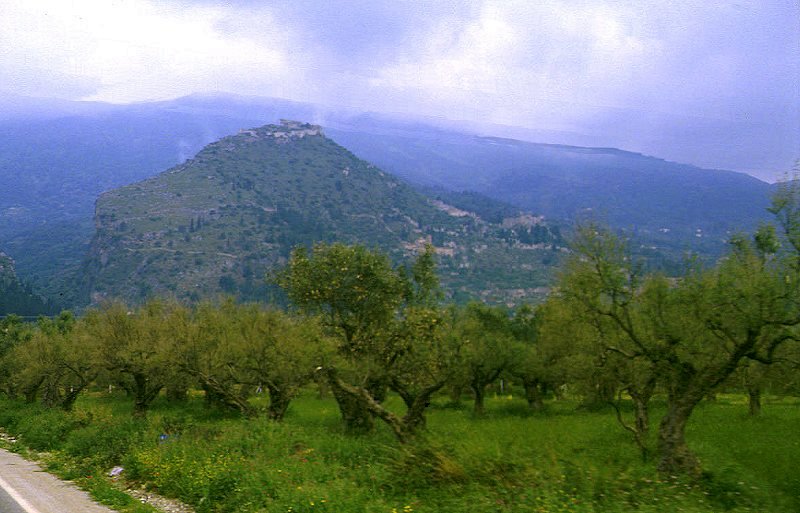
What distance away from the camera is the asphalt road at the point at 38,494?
15813mm

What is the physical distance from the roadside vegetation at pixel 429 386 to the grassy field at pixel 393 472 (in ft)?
0.23

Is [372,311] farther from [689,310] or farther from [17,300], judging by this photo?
[17,300]

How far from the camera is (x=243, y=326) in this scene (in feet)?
136

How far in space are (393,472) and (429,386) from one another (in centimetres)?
1258

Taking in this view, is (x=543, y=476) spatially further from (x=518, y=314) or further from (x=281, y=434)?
(x=518, y=314)

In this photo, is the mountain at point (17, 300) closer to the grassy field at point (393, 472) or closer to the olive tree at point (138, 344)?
the olive tree at point (138, 344)

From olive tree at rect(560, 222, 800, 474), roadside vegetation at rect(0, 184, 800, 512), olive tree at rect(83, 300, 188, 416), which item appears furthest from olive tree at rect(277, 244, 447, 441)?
olive tree at rect(83, 300, 188, 416)

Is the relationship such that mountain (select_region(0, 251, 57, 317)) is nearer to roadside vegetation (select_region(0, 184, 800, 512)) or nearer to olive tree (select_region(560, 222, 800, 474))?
roadside vegetation (select_region(0, 184, 800, 512))

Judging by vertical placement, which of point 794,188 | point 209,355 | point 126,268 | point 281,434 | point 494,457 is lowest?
point 126,268

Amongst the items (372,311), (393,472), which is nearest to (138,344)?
(372,311)

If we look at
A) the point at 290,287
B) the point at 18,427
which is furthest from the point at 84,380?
the point at 290,287

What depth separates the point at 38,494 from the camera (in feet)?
58.8

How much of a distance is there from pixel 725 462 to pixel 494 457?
6363 mm

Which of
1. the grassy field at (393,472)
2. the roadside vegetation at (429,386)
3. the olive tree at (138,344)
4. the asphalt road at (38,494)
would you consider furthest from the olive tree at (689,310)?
the olive tree at (138,344)
